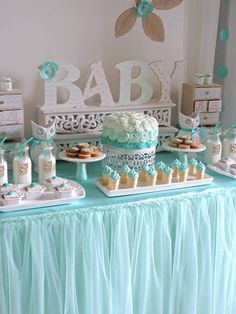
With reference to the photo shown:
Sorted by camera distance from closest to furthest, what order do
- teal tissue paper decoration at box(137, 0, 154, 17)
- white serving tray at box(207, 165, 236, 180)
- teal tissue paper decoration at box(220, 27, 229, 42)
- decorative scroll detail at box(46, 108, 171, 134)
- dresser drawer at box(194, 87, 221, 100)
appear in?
white serving tray at box(207, 165, 236, 180)
decorative scroll detail at box(46, 108, 171, 134)
teal tissue paper decoration at box(137, 0, 154, 17)
dresser drawer at box(194, 87, 221, 100)
teal tissue paper decoration at box(220, 27, 229, 42)

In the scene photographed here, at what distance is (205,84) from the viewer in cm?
217

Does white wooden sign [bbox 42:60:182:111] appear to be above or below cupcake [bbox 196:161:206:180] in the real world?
above

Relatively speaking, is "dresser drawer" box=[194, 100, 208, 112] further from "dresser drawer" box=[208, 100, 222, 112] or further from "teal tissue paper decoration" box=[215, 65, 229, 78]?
"teal tissue paper decoration" box=[215, 65, 229, 78]

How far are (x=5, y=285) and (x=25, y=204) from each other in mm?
238

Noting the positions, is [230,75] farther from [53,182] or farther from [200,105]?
[53,182]

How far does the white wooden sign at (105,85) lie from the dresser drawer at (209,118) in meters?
0.19

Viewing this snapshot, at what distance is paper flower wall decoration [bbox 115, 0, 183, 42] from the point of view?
201cm

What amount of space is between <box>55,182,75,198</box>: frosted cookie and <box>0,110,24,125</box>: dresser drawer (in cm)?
41

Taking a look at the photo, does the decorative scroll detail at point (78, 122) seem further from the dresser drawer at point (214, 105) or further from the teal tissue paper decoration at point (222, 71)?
the teal tissue paper decoration at point (222, 71)

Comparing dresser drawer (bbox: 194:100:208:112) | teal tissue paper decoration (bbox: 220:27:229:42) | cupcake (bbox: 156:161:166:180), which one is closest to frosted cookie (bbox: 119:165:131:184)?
cupcake (bbox: 156:161:166:180)

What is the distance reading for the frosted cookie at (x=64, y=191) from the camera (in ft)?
4.97

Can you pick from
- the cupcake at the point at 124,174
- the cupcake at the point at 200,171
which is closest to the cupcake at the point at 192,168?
the cupcake at the point at 200,171

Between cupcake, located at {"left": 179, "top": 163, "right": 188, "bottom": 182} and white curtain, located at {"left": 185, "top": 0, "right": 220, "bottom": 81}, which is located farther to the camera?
white curtain, located at {"left": 185, "top": 0, "right": 220, "bottom": 81}

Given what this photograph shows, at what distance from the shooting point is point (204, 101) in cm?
216
